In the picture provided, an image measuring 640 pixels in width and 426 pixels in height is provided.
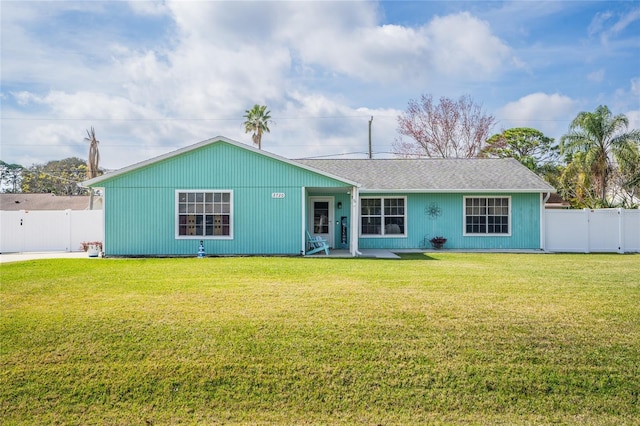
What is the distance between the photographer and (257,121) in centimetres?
3350

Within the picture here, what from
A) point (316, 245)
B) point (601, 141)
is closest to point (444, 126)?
point (601, 141)

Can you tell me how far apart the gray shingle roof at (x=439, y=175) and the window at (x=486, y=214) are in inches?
22.0

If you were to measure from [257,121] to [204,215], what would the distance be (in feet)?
67.2

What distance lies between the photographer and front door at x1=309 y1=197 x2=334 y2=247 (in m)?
16.7

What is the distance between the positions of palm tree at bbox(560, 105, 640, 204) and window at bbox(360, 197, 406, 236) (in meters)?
13.9

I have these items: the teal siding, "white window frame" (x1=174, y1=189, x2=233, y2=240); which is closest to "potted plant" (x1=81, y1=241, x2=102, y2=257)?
"white window frame" (x1=174, y1=189, x2=233, y2=240)

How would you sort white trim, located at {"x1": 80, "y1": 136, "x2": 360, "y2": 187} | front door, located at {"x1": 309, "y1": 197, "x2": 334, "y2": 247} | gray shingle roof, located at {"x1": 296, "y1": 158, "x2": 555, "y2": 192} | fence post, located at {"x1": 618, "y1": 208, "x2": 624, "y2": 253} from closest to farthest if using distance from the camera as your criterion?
white trim, located at {"x1": 80, "y1": 136, "x2": 360, "y2": 187} → fence post, located at {"x1": 618, "y1": 208, "x2": 624, "y2": 253} → gray shingle roof, located at {"x1": 296, "y1": 158, "x2": 555, "y2": 192} → front door, located at {"x1": 309, "y1": 197, "x2": 334, "y2": 247}

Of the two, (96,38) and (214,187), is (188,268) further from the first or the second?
(96,38)

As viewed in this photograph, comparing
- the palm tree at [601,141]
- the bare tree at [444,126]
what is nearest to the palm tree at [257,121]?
the bare tree at [444,126]

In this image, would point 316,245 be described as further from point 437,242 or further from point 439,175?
point 439,175

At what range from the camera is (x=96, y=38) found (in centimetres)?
1238

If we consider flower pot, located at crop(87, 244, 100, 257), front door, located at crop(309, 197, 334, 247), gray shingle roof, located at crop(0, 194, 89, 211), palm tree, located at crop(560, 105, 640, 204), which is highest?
palm tree, located at crop(560, 105, 640, 204)

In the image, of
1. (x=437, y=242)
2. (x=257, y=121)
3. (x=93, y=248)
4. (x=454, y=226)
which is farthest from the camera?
(x=257, y=121)

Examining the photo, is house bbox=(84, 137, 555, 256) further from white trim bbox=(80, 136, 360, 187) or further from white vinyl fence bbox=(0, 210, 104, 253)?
white vinyl fence bbox=(0, 210, 104, 253)
